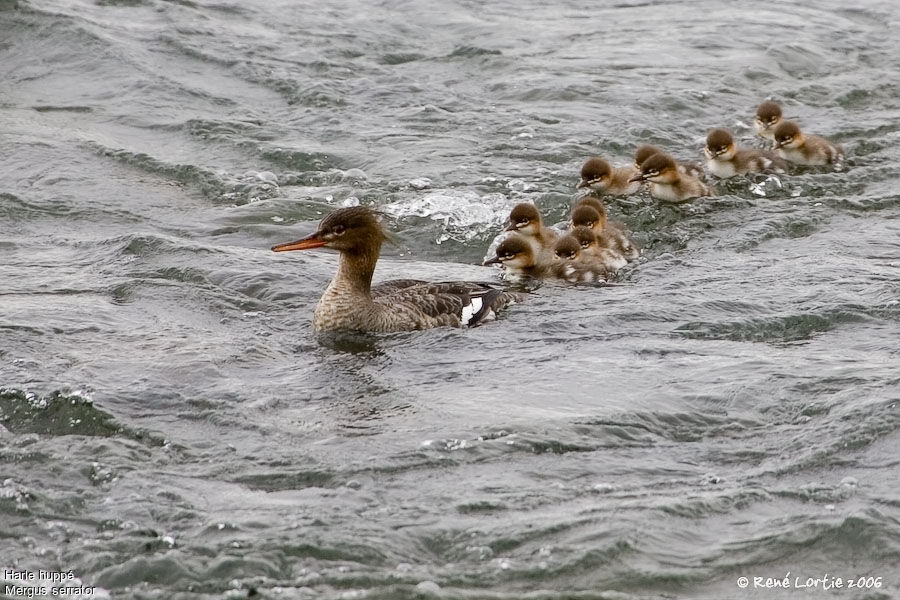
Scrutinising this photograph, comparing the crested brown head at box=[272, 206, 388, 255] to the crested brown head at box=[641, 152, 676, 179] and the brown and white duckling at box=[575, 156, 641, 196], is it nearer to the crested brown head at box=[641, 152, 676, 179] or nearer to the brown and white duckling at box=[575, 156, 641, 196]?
the brown and white duckling at box=[575, 156, 641, 196]

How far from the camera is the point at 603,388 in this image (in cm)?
672

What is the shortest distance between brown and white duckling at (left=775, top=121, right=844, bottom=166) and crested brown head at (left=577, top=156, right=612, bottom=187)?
155 cm

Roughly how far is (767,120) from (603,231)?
263 cm

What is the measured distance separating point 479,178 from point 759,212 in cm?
207

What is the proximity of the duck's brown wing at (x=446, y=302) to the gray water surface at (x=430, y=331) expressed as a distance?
16cm

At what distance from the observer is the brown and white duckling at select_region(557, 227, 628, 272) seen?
8.68 meters

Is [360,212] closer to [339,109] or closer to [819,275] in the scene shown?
[819,275]

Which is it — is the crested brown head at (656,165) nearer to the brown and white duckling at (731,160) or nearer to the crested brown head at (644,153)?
the crested brown head at (644,153)

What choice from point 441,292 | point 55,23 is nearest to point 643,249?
point 441,292

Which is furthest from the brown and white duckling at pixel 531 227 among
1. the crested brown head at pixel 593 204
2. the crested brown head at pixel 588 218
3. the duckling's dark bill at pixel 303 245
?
the duckling's dark bill at pixel 303 245

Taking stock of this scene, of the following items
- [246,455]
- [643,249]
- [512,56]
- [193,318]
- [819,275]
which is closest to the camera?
[246,455]

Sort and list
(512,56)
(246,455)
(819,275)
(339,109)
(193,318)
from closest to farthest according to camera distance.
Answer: (246,455) → (193,318) → (819,275) → (339,109) → (512,56)

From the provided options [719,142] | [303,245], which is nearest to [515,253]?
[303,245]

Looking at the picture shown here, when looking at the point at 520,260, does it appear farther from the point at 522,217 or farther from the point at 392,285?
the point at 392,285
